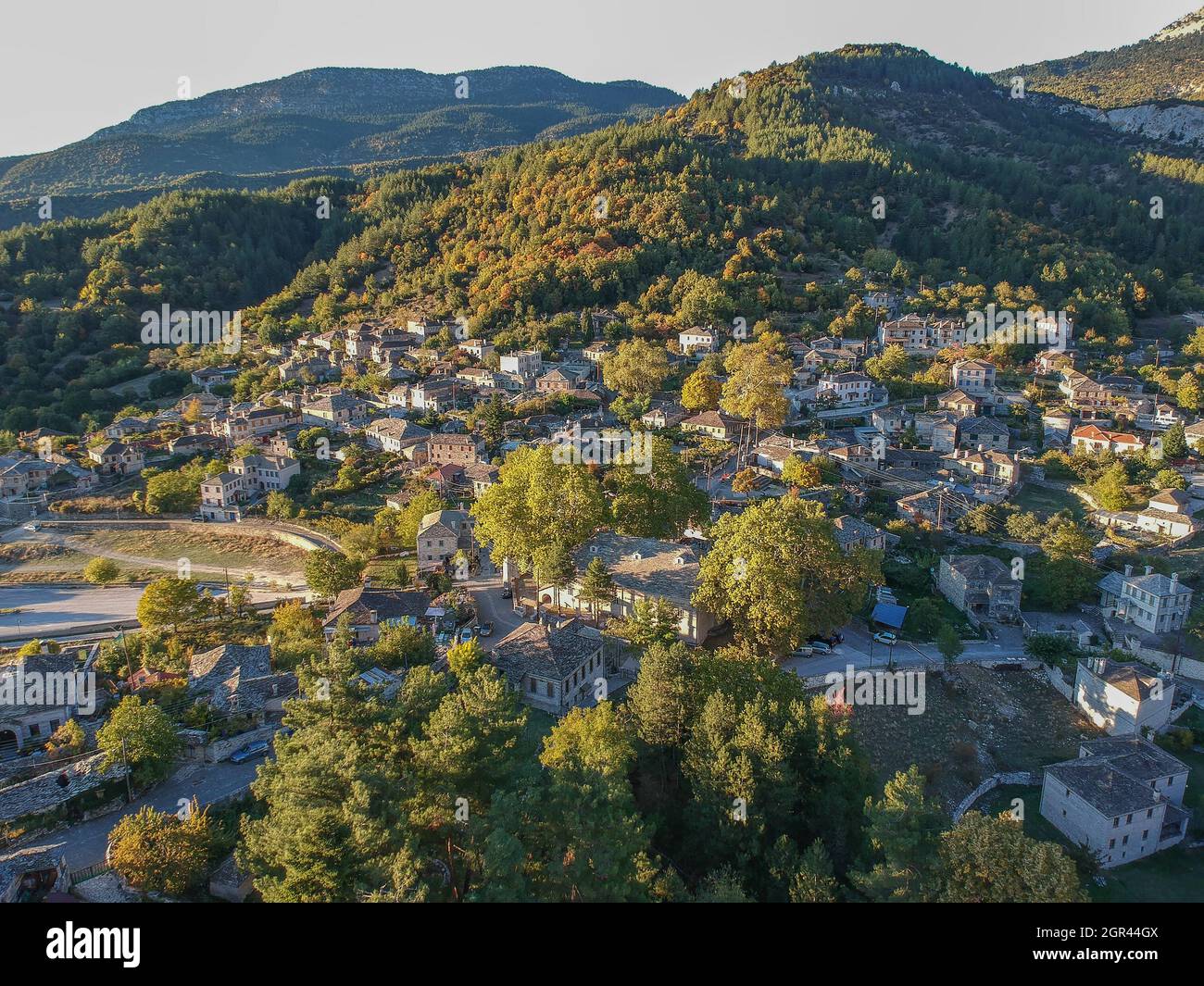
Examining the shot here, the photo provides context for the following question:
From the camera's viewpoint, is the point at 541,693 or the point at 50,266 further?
the point at 50,266

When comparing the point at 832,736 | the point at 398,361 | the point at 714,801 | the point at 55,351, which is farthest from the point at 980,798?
the point at 55,351

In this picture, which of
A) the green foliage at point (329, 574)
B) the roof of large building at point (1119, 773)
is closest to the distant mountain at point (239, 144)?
the green foliage at point (329, 574)

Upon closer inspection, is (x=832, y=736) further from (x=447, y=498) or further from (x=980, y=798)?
(x=447, y=498)

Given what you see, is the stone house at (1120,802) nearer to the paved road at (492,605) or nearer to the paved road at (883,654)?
the paved road at (883,654)

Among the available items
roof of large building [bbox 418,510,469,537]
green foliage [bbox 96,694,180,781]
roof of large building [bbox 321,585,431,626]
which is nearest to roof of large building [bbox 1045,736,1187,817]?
roof of large building [bbox 321,585,431,626]

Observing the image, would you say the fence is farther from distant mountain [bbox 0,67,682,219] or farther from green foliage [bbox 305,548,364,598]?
distant mountain [bbox 0,67,682,219]

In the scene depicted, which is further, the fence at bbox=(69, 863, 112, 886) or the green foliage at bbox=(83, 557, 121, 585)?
the green foliage at bbox=(83, 557, 121, 585)

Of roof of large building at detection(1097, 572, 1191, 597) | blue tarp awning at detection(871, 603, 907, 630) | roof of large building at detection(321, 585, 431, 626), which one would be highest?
roof of large building at detection(1097, 572, 1191, 597)

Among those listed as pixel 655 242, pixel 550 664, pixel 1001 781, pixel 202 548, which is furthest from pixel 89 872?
pixel 655 242
